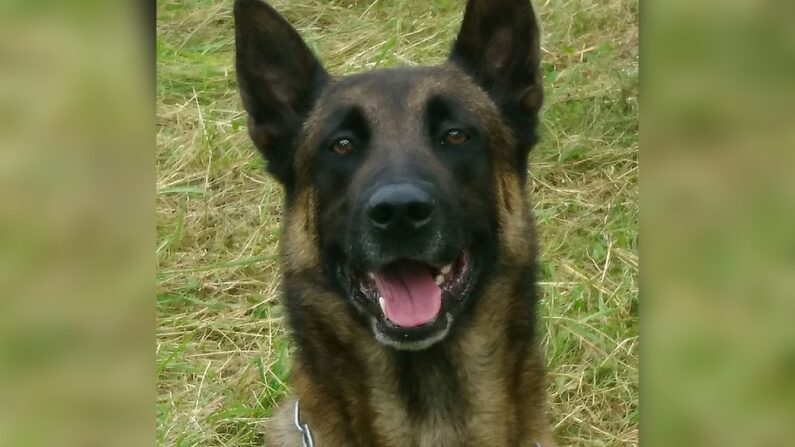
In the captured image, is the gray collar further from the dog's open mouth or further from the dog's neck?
the dog's open mouth

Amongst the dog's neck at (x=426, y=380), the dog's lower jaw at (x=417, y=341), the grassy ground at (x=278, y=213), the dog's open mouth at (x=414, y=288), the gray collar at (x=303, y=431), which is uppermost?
the dog's open mouth at (x=414, y=288)

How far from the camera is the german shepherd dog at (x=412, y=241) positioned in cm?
268

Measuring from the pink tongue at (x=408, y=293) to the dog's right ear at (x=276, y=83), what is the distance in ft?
1.98

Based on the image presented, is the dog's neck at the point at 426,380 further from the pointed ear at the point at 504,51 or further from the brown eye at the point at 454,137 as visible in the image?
the pointed ear at the point at 504,51

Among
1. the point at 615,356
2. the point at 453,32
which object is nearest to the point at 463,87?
the point at 615,356

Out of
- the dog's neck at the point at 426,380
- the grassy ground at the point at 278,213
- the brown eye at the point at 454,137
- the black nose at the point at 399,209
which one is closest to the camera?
the black nose at the point at 399,209

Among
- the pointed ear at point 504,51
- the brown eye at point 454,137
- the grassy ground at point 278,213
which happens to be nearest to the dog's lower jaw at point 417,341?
the brown eye at point 454,137

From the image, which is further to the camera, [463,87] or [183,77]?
[183,77]

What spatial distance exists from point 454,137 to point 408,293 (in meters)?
0.55
